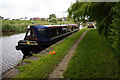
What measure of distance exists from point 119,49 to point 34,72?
3639 mm

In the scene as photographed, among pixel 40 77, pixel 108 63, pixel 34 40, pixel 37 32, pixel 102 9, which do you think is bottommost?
pixel 40 77

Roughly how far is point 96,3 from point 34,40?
5438 mm

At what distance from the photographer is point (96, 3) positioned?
6.28 m

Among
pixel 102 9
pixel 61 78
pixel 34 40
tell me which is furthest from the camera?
pixel 34 40

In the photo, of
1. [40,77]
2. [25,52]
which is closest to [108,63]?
[40,77]

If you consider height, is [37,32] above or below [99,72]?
above

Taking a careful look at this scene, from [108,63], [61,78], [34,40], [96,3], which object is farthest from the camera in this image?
[34,40]

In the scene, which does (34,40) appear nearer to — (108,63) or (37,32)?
(37,32)

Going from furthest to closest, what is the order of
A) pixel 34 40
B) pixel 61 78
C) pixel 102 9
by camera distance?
1. pixel 34 40
2. pixel 102 9
3. pixel 61 78

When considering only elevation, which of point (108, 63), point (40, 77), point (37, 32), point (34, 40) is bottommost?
point (40, 77)

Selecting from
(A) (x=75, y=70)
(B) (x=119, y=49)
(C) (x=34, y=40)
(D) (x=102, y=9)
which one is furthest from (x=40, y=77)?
(D) (x=102, y=9)

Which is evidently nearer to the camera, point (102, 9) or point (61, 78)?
point (61, 78)

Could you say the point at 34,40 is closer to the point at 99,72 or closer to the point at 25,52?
the point at 25,52

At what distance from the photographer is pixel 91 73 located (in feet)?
13.8
